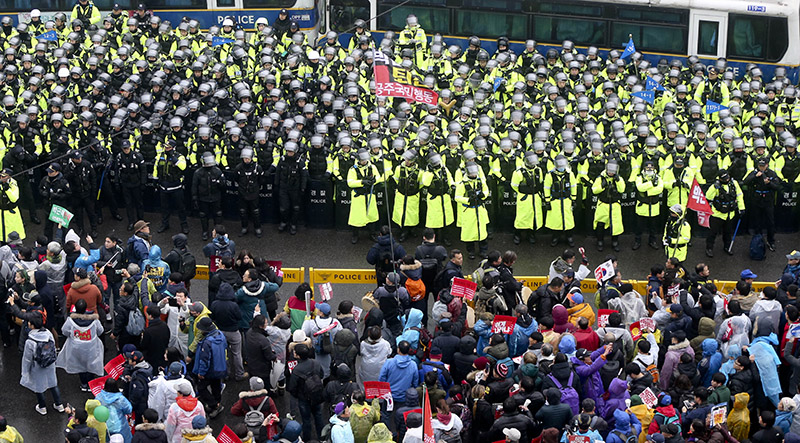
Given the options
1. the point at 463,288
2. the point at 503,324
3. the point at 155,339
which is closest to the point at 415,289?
the point at 463,288

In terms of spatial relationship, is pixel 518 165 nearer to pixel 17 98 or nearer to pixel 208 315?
pixel 208 315

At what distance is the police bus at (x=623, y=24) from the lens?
950 inches

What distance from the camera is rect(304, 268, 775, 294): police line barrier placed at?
1811 centimetres

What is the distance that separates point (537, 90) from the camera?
75.4 feet

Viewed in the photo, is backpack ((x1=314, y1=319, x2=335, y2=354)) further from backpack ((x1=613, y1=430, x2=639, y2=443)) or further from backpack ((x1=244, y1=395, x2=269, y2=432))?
backpack ((x1=613, y1=430, x2=639, y2=443))

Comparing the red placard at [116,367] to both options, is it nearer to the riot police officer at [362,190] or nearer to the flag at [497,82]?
the riot police officer at [362,190]

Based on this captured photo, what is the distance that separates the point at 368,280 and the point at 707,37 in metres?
10.0

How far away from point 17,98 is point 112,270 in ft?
23.9

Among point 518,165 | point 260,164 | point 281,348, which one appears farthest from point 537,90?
point 281,348

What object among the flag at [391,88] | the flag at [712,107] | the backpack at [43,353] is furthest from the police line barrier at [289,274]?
the flag at [712,107]

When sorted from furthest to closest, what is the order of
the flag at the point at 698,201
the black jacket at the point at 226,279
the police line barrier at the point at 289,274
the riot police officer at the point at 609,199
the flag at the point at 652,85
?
1. the flag at the point at 652,85
2. the riot police officer at the point at 609,199
3. the flag at the point at 698,201
4. the police line barrier at the point at 289,274
5. the black jacket at the point at 226,279

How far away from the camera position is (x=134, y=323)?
50.3 ft

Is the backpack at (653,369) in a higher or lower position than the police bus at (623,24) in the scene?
lower

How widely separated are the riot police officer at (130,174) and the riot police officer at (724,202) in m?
9.53
